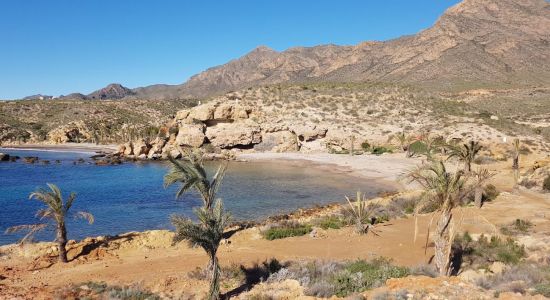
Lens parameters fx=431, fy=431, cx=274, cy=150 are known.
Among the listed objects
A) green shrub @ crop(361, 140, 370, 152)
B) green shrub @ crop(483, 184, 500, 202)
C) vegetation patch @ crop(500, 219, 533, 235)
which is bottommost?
vegetation patch @ crop(500, 219, 533, 235)

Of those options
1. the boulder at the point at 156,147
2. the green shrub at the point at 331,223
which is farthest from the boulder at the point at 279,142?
the green shrub at the point at 331,223

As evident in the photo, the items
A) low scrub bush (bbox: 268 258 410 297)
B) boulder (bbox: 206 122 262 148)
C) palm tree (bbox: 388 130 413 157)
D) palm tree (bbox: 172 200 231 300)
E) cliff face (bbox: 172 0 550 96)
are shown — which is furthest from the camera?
cliff face (bbox: 172 0 550 96)

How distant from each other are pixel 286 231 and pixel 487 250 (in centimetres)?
809

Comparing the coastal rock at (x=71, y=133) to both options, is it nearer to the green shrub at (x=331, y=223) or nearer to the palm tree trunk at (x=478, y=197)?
the green shrub at (x=331, y=223)

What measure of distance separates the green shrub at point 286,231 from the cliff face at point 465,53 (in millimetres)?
88525

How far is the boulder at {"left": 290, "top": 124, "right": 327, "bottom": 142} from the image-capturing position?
5947cm

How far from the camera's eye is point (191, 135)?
60.6m

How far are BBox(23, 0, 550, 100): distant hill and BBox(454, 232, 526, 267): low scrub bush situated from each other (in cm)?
8754

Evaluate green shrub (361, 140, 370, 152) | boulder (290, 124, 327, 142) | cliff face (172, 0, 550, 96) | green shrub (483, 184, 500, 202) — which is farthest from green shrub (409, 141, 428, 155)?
cliff face (172, 0, 550, 96)

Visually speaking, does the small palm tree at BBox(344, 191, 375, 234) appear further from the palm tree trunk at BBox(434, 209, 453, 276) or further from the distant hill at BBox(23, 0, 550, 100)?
the distant hill at BBox(23, 0, 550, 100)

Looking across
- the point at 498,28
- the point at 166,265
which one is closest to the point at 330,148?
the point at 166,265

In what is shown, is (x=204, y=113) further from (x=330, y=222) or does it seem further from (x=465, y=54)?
(x=465, y=54)

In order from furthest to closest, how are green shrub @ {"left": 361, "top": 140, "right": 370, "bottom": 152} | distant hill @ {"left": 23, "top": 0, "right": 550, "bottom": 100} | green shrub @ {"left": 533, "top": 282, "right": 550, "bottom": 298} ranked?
distant hill @ {"left": 23, "top": 0, "right": 550, "bottom": 100}, green shrub @ {"left": 361, "top": 140, "right": 370, "bottom": 152}, green shrub @ {"left": 533, "top": 282, "right": 550, "bottom": 298}

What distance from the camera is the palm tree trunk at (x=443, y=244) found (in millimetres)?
12438
